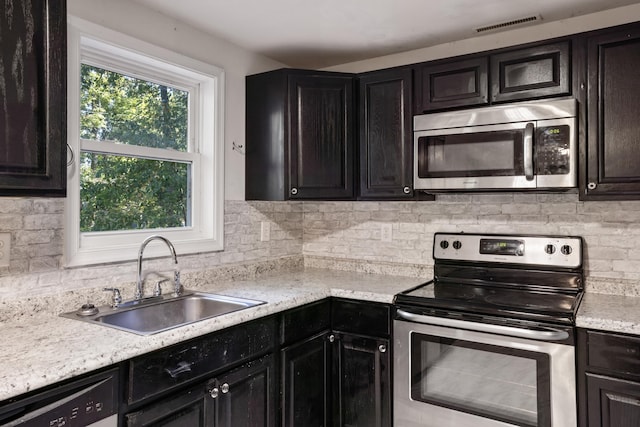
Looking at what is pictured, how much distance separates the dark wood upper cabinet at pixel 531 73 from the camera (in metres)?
2.05

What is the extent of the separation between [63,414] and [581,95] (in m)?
2.28

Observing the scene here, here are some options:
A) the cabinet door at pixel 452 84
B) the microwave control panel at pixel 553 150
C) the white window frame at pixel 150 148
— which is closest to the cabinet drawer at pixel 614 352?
the microwave control panel at pixel 553 150

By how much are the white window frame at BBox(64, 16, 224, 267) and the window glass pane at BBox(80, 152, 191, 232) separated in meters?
0.04

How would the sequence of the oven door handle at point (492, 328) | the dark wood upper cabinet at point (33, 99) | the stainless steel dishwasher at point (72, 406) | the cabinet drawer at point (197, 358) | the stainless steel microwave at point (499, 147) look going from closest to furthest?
the stainless steel dishwasher at point (72, 406), the dark wood upper cabinet at point (33, 99), the cabinet drawer at point (197, 358), the oven door handle at point (492, 328), the stainless steel microwave at point (499, 147)

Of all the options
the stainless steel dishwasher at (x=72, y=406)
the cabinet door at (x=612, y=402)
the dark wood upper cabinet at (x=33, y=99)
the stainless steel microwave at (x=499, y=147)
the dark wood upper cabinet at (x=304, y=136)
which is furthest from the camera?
the dark wood upper cabinet at (x=304, y=136)

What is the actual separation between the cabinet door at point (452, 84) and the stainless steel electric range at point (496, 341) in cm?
76

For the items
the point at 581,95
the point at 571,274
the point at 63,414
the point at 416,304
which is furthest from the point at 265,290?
the point at 581,95

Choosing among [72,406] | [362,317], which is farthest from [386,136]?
[72,406]

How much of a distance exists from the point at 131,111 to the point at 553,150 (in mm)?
1995

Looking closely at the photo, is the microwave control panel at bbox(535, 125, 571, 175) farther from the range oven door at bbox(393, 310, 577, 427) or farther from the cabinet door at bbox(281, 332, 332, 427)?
the cabinet door at bbox(281, 332, 332, 427)

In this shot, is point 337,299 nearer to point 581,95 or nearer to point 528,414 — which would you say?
point 528,414

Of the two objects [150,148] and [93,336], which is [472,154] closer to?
[150,148]

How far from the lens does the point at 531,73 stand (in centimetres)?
213

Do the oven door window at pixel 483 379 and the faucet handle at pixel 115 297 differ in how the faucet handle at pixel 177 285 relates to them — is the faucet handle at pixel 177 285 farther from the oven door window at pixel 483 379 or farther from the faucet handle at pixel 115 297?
the oven door window at pixel 483 379
